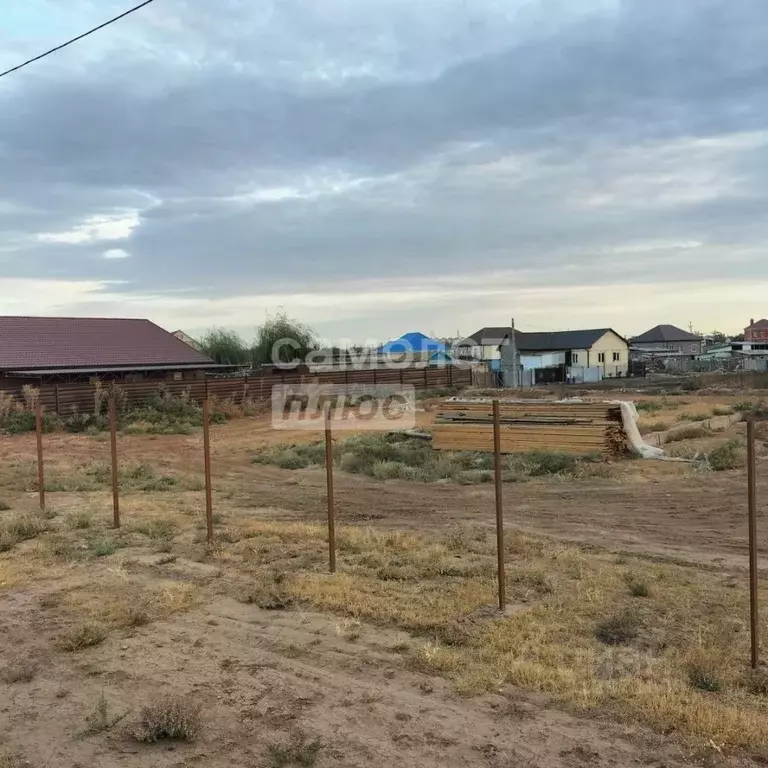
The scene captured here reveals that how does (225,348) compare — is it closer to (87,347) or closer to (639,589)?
(87,347)

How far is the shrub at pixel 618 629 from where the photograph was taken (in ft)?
17.8

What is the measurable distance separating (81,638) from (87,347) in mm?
34805

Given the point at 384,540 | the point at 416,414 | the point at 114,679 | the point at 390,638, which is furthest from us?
the point at 416,414

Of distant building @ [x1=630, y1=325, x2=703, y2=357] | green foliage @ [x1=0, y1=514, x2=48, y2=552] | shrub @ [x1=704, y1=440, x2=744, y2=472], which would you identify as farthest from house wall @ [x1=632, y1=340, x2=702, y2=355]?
green foliage @ [x1=0, y1=514, x2=48, y2=552]

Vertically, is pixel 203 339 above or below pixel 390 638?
above

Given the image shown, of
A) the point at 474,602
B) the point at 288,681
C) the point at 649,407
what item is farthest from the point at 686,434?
the point at 288,681

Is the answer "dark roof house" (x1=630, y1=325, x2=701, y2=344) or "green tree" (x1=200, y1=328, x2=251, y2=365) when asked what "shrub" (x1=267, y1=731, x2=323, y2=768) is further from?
"dark roof house" (x1=630, y1=325, x2=701, y2=344)

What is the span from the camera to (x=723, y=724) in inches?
155

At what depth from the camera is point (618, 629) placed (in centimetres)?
557

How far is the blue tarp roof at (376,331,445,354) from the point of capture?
61562 millimetres

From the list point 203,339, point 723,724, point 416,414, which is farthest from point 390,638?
point 203,339

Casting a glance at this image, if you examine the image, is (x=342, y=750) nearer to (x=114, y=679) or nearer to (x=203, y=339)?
(x=114, y=679)

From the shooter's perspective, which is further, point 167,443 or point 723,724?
point 167,443

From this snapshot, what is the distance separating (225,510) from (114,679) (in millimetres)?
6758
